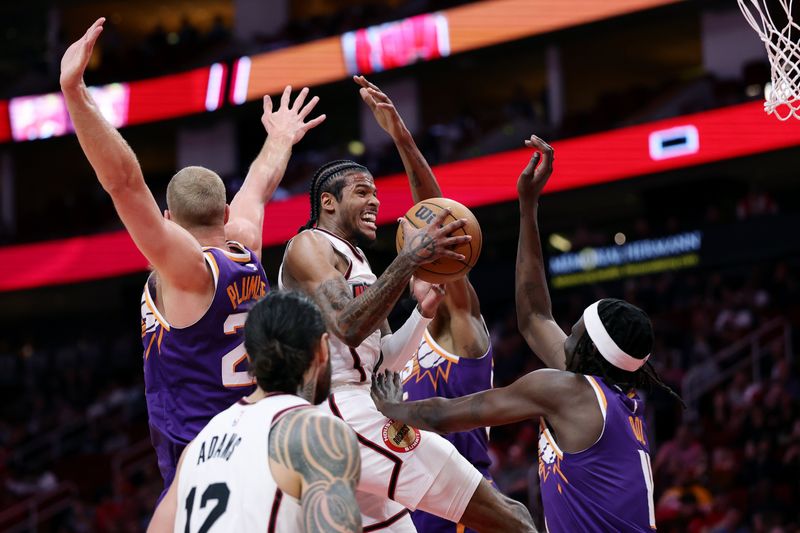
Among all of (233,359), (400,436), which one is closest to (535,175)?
(400,436)

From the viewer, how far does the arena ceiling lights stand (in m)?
17.1

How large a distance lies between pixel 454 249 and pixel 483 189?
47.0 feet

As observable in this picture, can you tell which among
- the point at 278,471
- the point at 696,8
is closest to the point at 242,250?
the point at 278,471

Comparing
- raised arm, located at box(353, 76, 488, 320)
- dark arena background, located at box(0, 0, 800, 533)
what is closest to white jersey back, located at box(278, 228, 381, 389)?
raised arm, located at box(353, 76, 488, 320)

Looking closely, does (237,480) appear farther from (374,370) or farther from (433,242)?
(374,370)

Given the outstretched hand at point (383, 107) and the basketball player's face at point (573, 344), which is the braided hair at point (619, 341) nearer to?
the basketball player's face at point (573, 344)

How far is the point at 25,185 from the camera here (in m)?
29.0

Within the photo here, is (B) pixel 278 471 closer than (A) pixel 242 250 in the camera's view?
Yes

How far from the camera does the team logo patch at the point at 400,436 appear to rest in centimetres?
489

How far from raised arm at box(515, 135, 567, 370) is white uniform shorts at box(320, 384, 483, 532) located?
3.46ft

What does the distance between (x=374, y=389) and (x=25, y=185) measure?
2573 centimetres

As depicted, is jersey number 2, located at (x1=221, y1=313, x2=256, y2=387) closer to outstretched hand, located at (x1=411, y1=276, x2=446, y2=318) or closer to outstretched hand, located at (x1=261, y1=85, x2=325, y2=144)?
outstretched hand, located at (x1=411, y1=276, x2=446, y2=318)

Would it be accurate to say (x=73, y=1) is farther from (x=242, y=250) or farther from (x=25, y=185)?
(x=242, y=250)

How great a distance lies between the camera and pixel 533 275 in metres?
5.95
